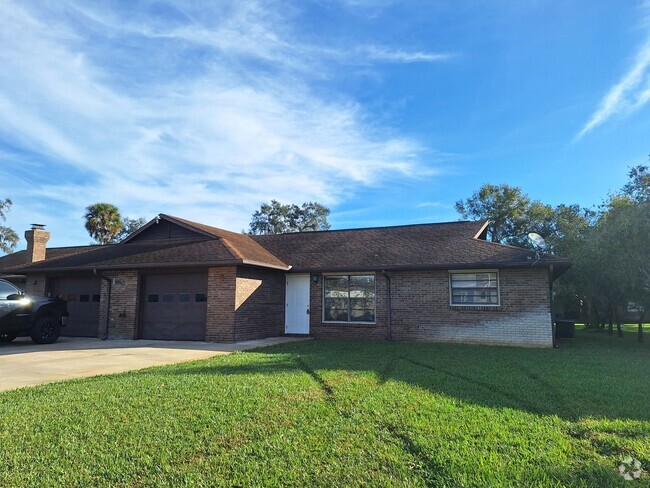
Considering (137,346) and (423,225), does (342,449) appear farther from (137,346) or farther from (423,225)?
(423,225)

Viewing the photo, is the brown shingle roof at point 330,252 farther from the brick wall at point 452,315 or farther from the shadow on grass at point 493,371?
the shadow on grass at point 493,371

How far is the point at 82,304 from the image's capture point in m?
15.8

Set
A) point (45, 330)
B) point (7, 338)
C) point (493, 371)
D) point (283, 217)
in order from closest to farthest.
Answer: point (493, 371)
point (45, 330)
point (7, 338)
point (283, 217)

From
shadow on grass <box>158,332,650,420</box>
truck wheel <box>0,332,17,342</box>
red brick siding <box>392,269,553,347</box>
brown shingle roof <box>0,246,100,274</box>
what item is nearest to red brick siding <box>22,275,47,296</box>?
brown shingle roof <box>0,246,100,274</box>

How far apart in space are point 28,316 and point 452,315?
12.8m

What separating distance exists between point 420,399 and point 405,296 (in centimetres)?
853

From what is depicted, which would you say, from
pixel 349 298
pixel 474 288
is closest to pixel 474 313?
pixel 474 288

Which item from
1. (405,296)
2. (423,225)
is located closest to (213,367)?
(405,296)

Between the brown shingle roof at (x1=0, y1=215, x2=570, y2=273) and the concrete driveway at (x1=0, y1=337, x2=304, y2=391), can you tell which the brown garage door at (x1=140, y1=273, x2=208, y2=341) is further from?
the brown shingle roof at (x1=0, y1=215, x2=570, y2=273)

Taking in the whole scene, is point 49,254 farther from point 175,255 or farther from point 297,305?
point 297,305

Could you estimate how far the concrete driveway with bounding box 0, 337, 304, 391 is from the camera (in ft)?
25.2

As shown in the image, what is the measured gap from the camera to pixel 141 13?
31.3ft

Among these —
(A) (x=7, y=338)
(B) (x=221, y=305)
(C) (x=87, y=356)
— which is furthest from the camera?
(B) (x=221, y=305)

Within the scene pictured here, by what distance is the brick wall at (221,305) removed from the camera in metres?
13.0
